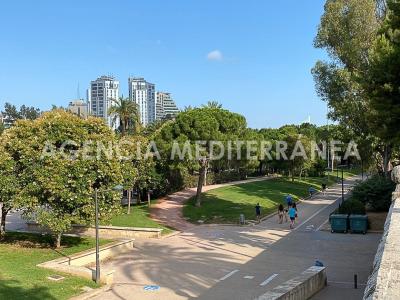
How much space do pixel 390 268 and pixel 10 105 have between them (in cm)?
12856

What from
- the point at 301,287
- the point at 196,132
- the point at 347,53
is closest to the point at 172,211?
the point at 196,132

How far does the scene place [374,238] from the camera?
26.2 m

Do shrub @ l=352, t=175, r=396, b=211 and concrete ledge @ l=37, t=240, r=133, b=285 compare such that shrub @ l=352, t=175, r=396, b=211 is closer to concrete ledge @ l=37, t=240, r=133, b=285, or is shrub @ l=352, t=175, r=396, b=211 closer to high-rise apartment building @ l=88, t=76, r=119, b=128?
concrete ledge @ l=37, t=240, r=133, b=285

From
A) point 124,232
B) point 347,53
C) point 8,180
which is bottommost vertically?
point 124,232

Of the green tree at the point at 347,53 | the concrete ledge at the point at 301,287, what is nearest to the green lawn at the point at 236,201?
the green tree at the point at 347,53

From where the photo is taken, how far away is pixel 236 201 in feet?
132

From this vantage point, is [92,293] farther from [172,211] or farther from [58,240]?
[172,211]

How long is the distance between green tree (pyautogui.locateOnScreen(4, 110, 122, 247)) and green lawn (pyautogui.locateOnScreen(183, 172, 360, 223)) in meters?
12.8

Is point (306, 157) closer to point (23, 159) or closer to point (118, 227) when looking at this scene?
point (118, 227)

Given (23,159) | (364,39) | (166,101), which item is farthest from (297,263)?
(166,101)

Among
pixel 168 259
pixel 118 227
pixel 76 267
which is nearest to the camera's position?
pixel 76 267

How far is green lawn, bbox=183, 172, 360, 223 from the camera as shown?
34.1 m

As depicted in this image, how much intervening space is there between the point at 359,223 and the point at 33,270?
1842 centimetres

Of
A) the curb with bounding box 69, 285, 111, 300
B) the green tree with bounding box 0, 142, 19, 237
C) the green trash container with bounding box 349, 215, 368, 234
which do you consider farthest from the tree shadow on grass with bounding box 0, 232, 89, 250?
the green trash container with bounding box 349, 215, 368, 234
